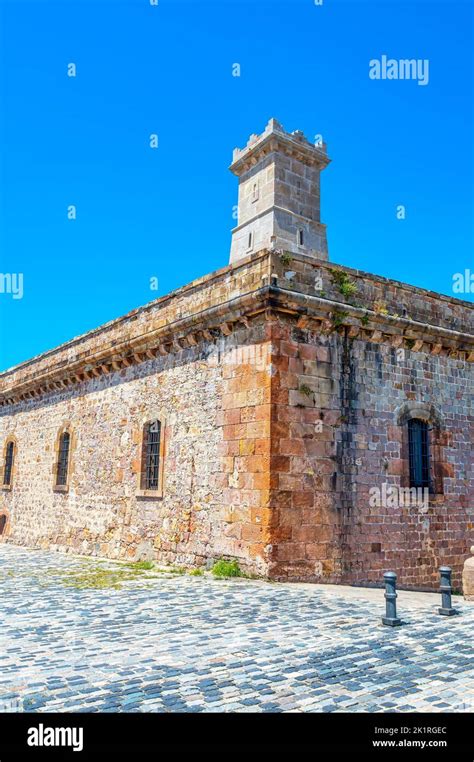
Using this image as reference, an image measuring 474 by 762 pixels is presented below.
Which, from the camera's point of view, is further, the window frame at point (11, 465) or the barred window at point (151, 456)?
the window frame at point (11, 465)

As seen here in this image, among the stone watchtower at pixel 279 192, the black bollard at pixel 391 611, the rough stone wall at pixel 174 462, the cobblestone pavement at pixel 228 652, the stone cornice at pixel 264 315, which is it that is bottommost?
the cobblestone pavement at pixel 228 652

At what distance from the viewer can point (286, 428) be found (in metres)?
9.02

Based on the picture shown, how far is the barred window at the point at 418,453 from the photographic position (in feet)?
35.6

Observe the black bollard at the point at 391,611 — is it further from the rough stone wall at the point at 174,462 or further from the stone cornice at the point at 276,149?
the stone cornice at the point at 276,149

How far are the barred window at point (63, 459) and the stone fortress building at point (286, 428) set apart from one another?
1.63m

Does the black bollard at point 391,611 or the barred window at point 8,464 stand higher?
the barred window at point 8,464

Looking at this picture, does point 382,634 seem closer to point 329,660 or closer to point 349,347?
point 329,660

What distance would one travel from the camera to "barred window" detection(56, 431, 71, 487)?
1570cm

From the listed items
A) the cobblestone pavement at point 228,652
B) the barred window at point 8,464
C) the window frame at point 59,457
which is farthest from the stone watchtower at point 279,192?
the cobblestone pavement at point 228,652

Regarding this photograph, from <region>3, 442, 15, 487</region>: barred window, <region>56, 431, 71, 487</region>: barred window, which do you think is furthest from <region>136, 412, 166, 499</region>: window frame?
<region>3, 442, 15, 487</region>: barred window

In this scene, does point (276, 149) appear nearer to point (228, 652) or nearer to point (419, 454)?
point (419, 454)

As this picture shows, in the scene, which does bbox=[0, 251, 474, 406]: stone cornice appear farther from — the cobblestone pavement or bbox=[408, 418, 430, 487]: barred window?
the cobblestone pavement

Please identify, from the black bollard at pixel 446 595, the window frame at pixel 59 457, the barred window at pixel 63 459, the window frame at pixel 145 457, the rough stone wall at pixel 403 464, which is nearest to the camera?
the black bollard at pixel 446 595

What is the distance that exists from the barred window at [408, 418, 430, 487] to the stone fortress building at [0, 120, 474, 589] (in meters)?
0.03
